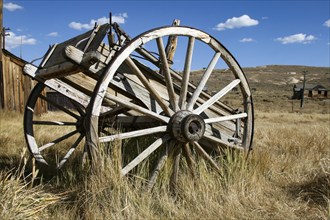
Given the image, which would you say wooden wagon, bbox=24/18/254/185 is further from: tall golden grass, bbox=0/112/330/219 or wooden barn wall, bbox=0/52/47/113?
wooden barn wall, bbox=0/52/47/113

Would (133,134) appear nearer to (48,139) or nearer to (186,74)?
(186,74)

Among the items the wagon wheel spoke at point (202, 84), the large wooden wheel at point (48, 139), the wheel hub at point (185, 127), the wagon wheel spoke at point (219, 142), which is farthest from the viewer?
the large wooden wheel at point (48, 139)

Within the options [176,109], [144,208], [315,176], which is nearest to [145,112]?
[176,109]

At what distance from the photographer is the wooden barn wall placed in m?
13.6

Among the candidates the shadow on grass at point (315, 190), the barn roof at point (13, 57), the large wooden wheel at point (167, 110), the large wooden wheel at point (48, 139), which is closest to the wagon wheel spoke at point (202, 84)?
the large wooden wheel at point (167, 110)

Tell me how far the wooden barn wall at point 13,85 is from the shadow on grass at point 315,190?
12.2 metres

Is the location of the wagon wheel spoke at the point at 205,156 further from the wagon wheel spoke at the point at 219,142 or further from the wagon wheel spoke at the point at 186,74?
the wagon wheel spoke at the point at 186,74

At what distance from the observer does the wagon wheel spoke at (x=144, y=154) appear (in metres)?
3.30

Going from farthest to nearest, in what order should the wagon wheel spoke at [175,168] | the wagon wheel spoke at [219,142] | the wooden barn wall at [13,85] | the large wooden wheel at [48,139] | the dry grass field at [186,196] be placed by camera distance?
the wooden barn wall at [13,85]
the large wooden wheel at [48,139]
the wagon wheel spoke at [219,142]
the wagon wheel spoke at [175,168]
the dry grass field at [186,196]

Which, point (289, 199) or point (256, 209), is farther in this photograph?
point (289, 199)

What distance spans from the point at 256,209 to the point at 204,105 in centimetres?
128

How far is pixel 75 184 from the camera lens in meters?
3.79

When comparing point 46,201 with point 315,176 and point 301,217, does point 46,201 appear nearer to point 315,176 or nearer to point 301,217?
point 301,217

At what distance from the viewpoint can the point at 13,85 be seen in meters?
13.9
